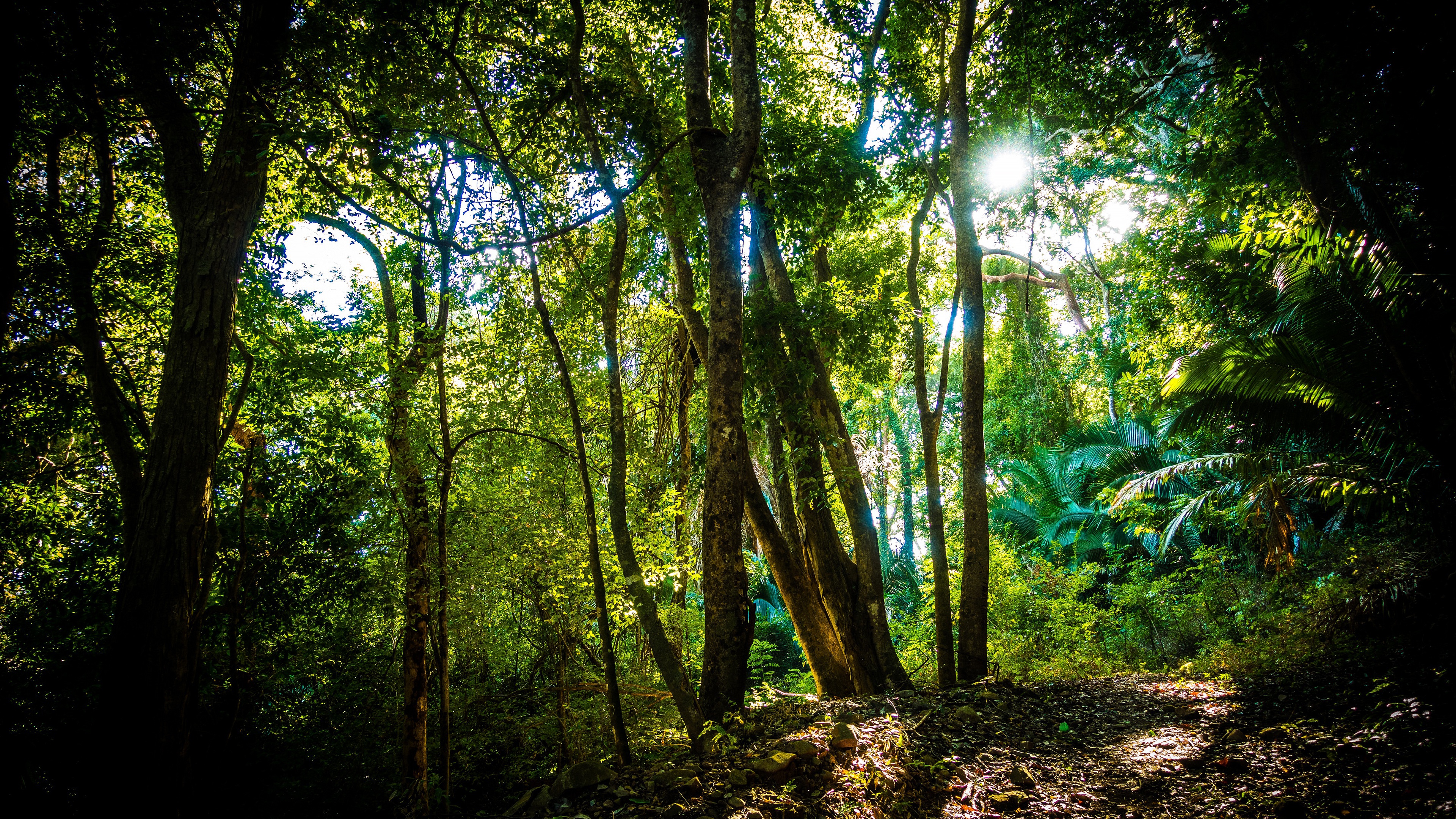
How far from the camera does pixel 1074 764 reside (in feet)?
13.3

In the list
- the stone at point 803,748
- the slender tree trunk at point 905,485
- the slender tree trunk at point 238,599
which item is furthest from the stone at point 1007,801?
the slender tree trunk at point 905,485

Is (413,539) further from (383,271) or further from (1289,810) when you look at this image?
(1289,810)

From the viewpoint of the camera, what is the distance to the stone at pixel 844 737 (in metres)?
3.56

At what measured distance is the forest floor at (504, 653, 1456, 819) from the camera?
299 centimetres

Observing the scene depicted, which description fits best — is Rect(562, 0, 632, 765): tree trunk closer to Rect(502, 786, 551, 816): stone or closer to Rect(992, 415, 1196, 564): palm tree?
Rect(502, 786, 551, 816): stone

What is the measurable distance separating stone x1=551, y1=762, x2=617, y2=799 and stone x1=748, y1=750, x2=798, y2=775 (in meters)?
0.84

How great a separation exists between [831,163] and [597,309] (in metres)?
2.89

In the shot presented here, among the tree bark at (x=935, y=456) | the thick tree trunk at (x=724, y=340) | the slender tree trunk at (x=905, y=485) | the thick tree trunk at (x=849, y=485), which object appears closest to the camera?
the thick tree trunk at (x=724, y=340)

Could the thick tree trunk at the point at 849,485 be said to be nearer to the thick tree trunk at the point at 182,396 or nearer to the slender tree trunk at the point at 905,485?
the thick tree trunk at the point at 182,396

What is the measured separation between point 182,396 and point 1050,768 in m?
5.95

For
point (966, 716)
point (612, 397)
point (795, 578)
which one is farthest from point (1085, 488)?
point (612, 397)

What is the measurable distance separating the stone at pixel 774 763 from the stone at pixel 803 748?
6cm

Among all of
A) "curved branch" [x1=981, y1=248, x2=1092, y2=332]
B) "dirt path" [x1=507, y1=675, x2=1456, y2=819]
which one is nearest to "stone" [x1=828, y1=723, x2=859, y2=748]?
"dirt path" [x1=507, y1=675, x2=1456, y2=819]

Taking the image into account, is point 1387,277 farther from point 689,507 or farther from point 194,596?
point 194,596
